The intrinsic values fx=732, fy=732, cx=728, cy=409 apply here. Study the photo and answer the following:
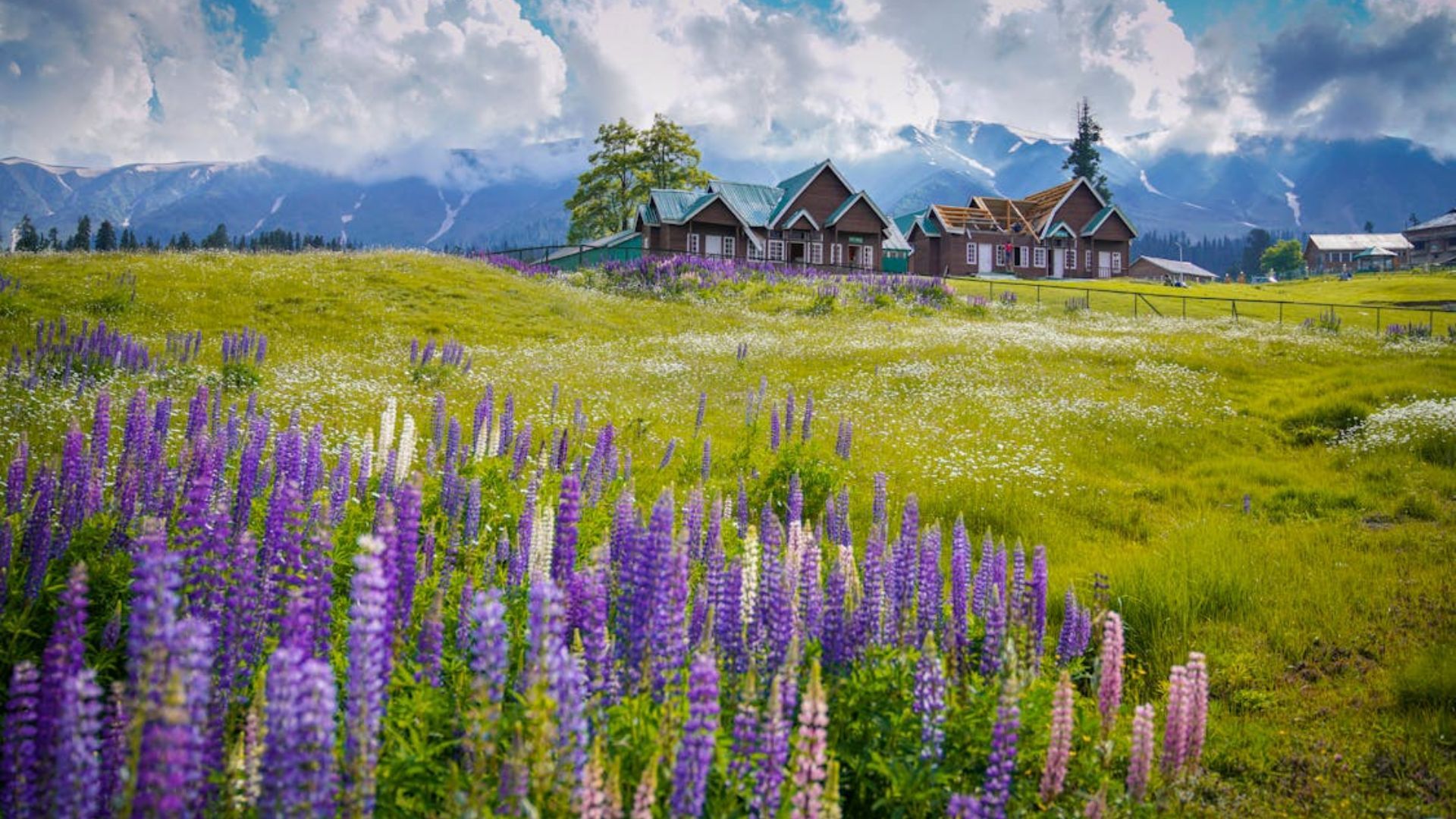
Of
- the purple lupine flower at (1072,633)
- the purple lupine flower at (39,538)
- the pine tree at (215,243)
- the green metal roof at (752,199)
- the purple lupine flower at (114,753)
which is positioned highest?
the green metal roof at (752,199)

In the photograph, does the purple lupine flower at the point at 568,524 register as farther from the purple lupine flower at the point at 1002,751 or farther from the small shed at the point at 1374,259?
the small shed at the point at 1374,259

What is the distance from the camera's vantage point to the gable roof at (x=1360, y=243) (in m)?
139

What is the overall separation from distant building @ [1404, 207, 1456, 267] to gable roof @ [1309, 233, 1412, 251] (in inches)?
64.7

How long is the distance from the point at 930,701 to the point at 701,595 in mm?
1452

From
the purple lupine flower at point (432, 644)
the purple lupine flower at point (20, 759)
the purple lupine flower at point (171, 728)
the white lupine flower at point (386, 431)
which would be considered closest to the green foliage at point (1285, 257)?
the white lupine flower at point (386, 431)

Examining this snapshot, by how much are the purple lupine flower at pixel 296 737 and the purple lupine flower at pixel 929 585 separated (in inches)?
152

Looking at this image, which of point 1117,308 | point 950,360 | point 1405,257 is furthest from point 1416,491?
point 1405,257

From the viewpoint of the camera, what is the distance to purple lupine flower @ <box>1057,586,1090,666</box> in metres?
5.88

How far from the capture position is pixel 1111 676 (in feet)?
14.5

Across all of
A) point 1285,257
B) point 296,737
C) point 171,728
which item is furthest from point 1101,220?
point 1285,257

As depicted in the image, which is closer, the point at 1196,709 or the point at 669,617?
the point at 669,617

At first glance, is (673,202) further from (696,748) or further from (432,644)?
(696,748)

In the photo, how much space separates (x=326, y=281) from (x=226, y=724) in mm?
28326

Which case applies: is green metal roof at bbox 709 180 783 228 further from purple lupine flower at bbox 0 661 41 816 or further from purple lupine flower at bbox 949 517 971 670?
purple lupine flower at bbox 0 661 41 816
